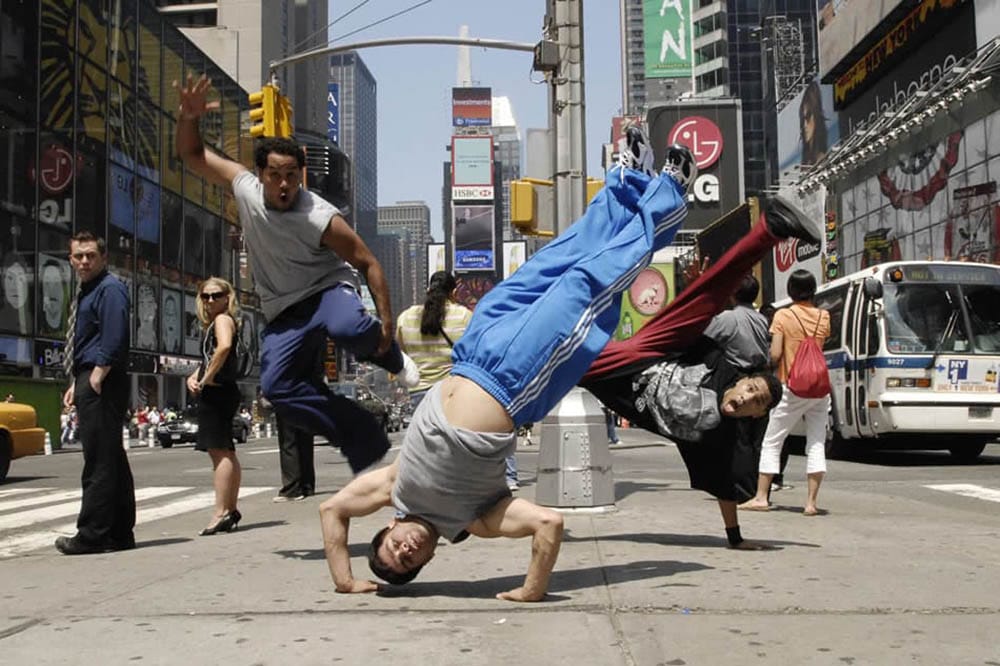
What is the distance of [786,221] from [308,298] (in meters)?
2.22

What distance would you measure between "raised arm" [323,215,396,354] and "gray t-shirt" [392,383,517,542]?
3.61ft

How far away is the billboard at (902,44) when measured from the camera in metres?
31.0

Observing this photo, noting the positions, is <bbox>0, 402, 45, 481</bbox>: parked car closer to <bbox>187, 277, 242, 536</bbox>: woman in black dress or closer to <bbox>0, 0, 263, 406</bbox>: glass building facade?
<bbox>187, 277, 242, 536</bbox>: woman in black dress

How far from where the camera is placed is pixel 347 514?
13.7ft

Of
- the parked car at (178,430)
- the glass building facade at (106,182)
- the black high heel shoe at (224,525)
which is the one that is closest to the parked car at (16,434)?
the black high heel shoe at (224,525)

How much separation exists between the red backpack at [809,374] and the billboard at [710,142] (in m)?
29.3

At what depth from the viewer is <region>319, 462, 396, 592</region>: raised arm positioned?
4180mm

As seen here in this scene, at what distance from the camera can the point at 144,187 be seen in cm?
4941

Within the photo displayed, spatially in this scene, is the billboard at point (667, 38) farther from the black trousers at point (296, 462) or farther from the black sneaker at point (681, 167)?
the black sneaker at point (681, 167)

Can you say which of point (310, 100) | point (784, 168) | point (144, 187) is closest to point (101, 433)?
point (144, 187)

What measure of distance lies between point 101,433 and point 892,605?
3.95 metres

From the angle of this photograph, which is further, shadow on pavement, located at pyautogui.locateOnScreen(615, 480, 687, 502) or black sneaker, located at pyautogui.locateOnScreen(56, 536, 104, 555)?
shadow on pavement, located at pyautogui.locateOnScreen(615, 480, 687, 502)

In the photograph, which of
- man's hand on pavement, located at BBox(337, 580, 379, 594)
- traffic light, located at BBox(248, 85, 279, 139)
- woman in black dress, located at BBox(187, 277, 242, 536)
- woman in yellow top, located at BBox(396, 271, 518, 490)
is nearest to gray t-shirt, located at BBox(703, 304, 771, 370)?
woman in yellow top, located at BBox(396, 271, 518, 490)

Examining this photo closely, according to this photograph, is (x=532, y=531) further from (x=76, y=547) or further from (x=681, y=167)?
(x=76, y=547)
